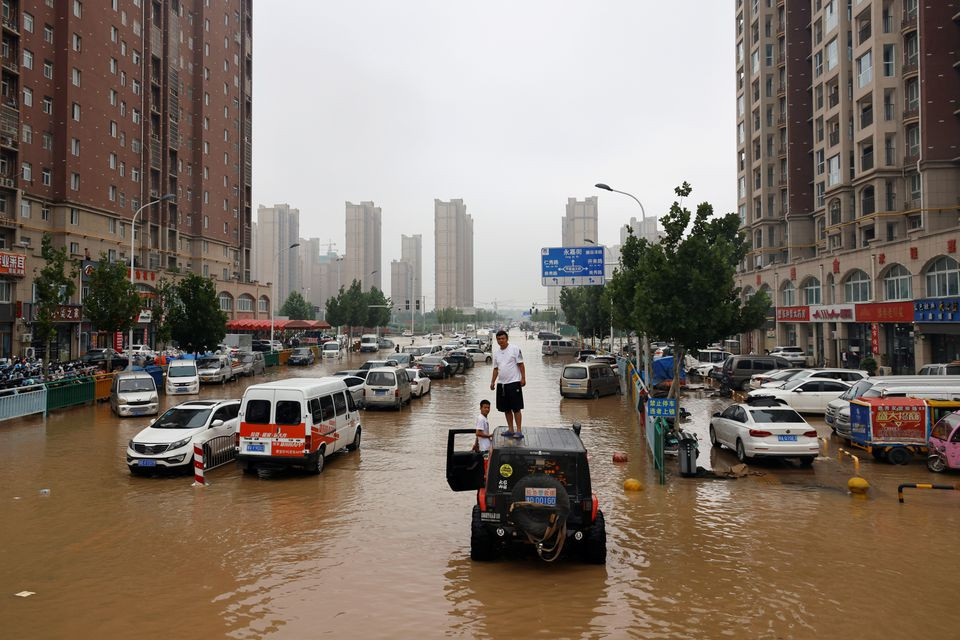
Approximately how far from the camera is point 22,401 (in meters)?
22.6

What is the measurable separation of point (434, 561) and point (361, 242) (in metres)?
166

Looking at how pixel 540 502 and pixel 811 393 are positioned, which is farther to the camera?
pixel 811 393

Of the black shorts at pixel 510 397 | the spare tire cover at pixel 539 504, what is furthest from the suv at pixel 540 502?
the black shorts at pixel 510 397

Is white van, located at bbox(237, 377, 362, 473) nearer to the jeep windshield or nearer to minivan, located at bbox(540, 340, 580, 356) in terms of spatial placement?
the jeep windshield

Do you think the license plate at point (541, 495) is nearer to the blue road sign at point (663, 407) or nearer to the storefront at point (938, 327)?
the blue road sign at point (663, 407)

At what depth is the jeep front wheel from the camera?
8.72 m

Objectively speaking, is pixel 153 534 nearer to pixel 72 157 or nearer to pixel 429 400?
pixel 429 400

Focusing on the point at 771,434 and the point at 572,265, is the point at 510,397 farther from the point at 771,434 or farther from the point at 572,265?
the point at 572,265

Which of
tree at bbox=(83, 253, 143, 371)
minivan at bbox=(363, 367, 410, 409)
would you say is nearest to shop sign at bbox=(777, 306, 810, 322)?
minivan at bbox=(363, 367, 410, 409)

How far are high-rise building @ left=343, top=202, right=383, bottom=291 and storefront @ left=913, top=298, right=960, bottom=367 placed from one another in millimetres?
144350

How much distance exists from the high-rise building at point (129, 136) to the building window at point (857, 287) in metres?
41.3

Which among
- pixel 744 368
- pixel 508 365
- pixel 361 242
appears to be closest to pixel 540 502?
pixel 508 365

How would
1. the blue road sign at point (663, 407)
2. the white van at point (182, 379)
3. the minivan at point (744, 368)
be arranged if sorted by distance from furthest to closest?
1. the minivan at point (744, 368)
2. the white van at point (182, 379)
3. the blue road sign at point (663, 407)

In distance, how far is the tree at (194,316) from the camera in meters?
39.4
